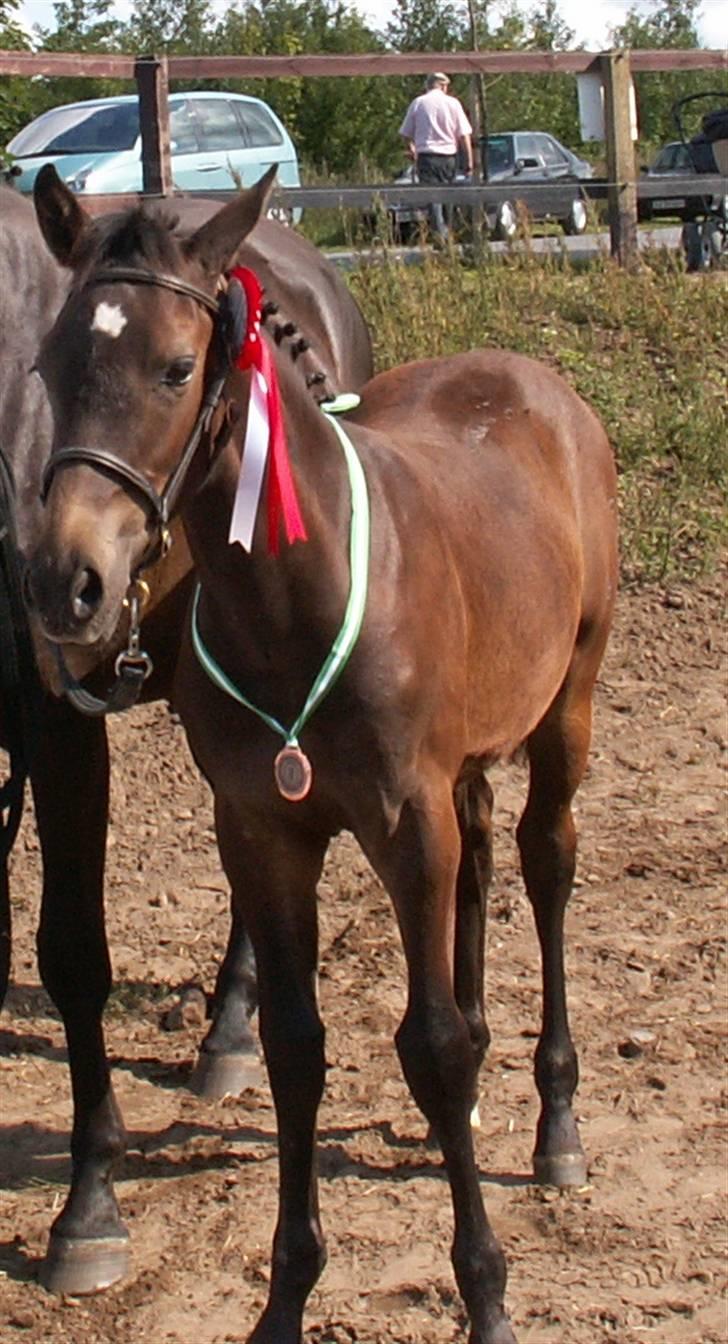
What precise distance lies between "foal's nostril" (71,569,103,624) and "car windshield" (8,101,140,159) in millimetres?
13686

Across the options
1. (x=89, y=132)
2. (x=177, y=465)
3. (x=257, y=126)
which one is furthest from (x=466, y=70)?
(x=177, y=465)

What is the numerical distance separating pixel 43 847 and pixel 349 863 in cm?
229

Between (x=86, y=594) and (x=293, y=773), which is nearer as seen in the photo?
(x=86, y=594)

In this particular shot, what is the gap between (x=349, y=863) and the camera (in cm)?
619

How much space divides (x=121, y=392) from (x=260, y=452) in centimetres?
33

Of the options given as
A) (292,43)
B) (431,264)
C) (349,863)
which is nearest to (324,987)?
(349,863)

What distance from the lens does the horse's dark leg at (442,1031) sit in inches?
130

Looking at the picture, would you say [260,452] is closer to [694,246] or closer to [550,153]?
[694,246]

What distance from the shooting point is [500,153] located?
3041cm

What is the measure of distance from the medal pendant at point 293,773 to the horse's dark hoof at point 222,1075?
5.80 ft

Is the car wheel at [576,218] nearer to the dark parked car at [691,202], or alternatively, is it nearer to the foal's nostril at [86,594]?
the dark parked car at [691,202]

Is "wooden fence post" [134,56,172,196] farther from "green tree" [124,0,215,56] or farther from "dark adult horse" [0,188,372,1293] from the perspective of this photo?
"green tree" [124,0,215,56]

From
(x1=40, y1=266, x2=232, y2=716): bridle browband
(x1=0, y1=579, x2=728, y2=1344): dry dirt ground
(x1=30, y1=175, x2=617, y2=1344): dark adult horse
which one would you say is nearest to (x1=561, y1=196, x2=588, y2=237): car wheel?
(x1=0, y1=579, x2=728, y2=1344): dry dirt ground

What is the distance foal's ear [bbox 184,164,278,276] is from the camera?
2.92 m
